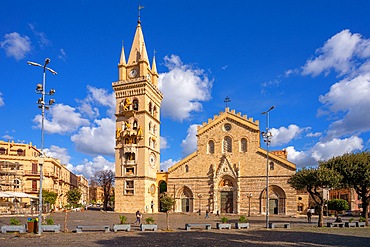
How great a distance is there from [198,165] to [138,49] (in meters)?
25.9

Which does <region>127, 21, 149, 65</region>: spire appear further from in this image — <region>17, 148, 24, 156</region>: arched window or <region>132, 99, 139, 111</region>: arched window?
<region>17, 148, 24, 156</region>: arched window

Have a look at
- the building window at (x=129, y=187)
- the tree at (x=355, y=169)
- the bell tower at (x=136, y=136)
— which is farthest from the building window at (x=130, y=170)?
the tree at (x=355, y=169)

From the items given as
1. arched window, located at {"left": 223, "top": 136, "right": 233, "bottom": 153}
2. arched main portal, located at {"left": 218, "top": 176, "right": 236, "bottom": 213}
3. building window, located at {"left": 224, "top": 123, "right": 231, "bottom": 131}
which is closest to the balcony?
arched main portal, located at {"left": 218, "top": 176, "right": 236, "bottom": 213}

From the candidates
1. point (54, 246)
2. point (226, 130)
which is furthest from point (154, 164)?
point (54, 246)

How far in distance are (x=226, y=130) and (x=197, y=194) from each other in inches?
496

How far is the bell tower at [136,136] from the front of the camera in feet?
199

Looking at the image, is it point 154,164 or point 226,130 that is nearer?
point 226,130

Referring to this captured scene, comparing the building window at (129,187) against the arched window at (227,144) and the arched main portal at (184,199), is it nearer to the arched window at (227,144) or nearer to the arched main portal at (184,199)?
the arched main portal at (184,199)

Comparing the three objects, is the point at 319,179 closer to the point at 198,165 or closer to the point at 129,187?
the point at 198,165

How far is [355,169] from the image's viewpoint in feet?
118

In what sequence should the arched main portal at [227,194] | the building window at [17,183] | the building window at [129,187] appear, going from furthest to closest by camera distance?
the building window at [17,183], the building window at [129,187], the arched main portal at [227,194]

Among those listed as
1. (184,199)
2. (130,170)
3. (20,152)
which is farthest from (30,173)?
(184,199)

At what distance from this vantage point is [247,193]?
5712 cm

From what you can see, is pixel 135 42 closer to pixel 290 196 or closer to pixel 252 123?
pixel 252 123
